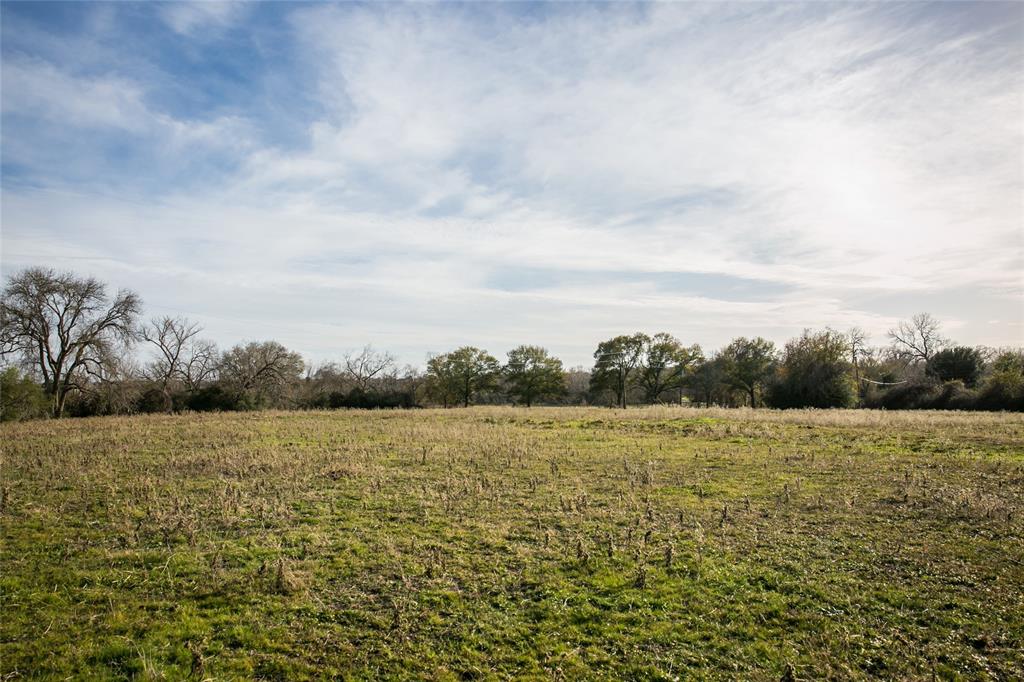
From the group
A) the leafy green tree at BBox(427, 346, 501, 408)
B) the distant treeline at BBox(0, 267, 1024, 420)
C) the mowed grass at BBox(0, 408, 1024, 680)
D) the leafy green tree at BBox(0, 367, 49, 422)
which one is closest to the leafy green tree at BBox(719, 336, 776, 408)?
the distant treeline at BBox(0, 267, 1024, 420)

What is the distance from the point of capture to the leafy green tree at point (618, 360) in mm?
68188

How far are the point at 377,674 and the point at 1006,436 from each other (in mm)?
25270

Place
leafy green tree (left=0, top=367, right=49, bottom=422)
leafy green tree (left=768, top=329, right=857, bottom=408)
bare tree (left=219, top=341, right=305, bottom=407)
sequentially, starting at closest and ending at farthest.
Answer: leafy green tree (left=0, top=367, right=49, bottom=422) → leafy green tree (left=768, top=329, right=857, bottom=408) → bare tree (left=219, top=341, right=305, bottom=407)

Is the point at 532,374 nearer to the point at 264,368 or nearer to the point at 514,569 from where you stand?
the point at 264,368

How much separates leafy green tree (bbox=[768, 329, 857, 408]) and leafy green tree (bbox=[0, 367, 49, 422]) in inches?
2368

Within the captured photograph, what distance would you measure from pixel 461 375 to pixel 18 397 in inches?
1752

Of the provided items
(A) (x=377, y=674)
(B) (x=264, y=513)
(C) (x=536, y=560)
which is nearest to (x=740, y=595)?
(C) (x=536, y=560)

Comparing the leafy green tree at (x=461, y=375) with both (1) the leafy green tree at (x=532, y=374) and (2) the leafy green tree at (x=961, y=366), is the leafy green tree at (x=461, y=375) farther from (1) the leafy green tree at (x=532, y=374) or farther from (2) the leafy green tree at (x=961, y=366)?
(2) the leafy green tree at (x=961, y=366)

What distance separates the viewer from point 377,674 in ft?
17.3

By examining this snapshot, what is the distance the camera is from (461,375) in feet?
226

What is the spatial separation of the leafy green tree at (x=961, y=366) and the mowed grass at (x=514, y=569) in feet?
136

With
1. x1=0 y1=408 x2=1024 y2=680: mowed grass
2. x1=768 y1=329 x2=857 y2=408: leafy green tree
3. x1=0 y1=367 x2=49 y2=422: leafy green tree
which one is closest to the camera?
x1=0 y1=408 x2=1024 y2=680: mowed grass

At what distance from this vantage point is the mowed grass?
554 cm

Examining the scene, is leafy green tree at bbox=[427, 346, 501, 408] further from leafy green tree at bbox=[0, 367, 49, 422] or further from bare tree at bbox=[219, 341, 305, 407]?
leafy green tree at bbox=[0, 367, 49, 422]
